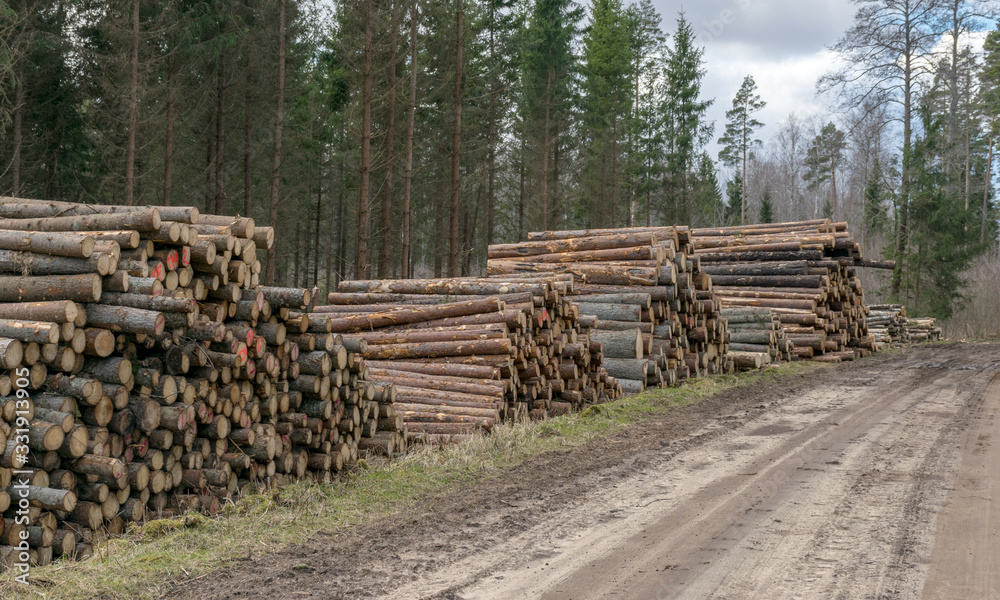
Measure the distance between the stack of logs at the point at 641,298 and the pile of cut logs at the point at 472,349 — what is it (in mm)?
1048

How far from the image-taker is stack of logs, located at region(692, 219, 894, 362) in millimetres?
19484

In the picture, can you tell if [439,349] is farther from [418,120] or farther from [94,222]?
[418,120]

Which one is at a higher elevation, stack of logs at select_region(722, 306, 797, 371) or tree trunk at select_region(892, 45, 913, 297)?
tree trunk at select_region(892, 45, 913, 297)

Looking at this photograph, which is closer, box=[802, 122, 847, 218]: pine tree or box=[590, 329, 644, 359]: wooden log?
box=[590, 329, 644, 359]: wooden log

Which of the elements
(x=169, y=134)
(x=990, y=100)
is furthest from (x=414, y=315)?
(x=990, y=100)

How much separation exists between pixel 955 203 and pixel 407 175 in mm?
23258

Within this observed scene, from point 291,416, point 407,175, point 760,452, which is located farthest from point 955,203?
Result: point 291,416

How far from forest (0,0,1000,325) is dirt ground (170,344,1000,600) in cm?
1370

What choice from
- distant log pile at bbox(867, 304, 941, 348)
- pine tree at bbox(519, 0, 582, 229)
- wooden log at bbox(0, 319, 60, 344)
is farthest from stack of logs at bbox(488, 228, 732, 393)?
pine tree at bbox(519, 0, 582, 229)

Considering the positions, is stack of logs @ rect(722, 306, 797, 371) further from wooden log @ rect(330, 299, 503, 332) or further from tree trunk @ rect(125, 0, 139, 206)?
tree trunk @ rect(125, 0, 139, 206)

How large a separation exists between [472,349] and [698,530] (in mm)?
5486

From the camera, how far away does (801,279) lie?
19.8 metres

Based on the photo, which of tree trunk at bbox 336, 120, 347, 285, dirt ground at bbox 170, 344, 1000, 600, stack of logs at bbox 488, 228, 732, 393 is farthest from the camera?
tree trunk at bbox 336, 120, 347, 285

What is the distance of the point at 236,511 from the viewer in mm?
6336
